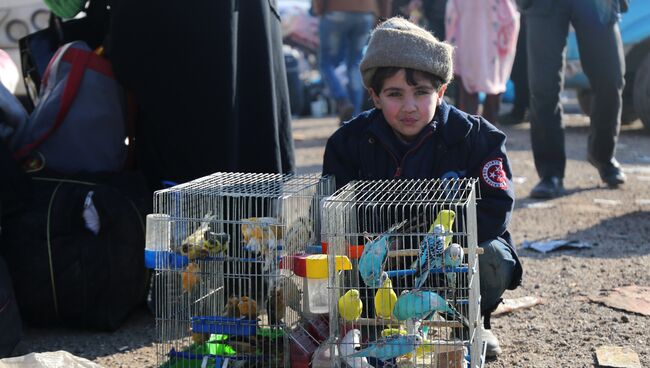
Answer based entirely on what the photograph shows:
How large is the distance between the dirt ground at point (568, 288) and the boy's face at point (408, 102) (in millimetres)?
937

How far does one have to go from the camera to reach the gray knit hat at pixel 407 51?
346cm

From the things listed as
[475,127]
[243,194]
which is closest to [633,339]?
[475,127]

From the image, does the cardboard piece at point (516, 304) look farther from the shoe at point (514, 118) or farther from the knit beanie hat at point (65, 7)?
the shoe at point (514, 118)

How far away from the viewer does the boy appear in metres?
3.49

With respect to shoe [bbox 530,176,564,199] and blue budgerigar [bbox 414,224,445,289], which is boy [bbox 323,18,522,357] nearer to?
blue budgerigar [bbox 414,224,445,289]

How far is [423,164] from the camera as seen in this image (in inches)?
141

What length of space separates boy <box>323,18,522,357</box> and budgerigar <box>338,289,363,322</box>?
0.68 metres

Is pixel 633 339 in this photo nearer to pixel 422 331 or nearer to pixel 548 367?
pixel 548 367

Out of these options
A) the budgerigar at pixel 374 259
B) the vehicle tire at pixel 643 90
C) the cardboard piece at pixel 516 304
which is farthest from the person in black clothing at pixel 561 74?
the budgerigar at pixel 374 259

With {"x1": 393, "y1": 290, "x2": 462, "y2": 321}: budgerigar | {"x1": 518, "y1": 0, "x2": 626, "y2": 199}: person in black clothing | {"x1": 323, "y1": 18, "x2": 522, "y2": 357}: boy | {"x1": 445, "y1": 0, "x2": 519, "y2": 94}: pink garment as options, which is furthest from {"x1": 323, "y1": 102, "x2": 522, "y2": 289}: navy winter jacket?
{"x1": 445, "y1": 0, "x2": 519, "y2": 94}: pink garment

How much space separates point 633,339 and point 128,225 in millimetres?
2034

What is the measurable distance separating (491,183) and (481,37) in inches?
204

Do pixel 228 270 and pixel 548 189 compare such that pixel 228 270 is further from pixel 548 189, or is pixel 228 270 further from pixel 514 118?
pixel 514 118

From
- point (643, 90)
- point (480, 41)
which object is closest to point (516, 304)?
point (480, 41)
